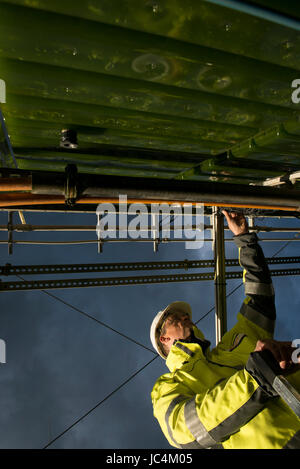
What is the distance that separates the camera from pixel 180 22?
1.61 m

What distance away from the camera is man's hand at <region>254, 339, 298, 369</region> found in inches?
66.1

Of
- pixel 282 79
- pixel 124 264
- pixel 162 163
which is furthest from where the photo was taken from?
pixel 124 264

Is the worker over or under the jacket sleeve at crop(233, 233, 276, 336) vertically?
under

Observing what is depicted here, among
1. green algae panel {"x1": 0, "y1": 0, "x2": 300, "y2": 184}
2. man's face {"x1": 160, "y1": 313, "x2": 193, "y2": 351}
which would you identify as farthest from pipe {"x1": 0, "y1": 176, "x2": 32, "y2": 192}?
man's face {"x1": 160, "y1": 313, "x2": 193, "y2": 351}

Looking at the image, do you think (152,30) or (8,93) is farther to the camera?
(8,93)

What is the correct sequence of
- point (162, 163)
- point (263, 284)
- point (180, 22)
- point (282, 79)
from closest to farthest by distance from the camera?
point (180, 22) → point (282, 79) → point (263, 284) → point (162, 163)

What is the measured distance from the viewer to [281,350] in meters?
1.71

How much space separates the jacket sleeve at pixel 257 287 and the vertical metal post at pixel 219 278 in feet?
2.77

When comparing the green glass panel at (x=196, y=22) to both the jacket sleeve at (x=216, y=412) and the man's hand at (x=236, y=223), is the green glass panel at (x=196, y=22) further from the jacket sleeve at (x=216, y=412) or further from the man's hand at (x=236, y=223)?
the jacket sleeve at (x=216, y=412)

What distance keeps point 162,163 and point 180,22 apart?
1.80 metres

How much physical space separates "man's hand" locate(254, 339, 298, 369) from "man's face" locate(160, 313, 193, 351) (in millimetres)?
1517

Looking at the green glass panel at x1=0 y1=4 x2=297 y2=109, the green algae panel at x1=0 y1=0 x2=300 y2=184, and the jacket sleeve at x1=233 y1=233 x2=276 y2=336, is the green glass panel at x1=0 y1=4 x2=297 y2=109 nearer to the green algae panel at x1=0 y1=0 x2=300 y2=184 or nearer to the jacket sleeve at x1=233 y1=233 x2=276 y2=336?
the green algae panel at x1=0 y1=0 x2=300 y2=184

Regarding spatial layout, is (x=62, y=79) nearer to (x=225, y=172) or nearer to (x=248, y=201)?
(x=248, y=201)

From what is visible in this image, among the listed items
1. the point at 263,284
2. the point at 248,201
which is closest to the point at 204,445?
the point at 263,284
